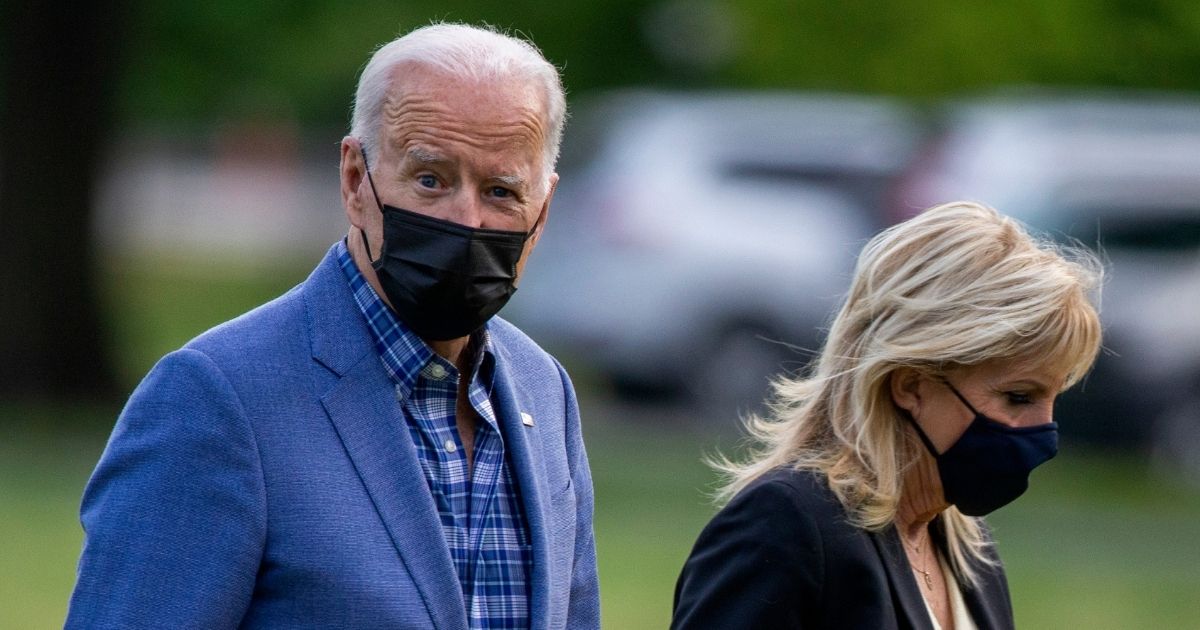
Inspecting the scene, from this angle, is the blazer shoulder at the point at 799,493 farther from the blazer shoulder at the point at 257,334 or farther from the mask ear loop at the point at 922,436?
the blazer shoulder at the point at 257,334

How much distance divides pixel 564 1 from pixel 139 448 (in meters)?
22.3

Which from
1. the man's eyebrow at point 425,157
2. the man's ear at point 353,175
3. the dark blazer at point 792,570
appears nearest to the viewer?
the man's eyebrow at point 425,157

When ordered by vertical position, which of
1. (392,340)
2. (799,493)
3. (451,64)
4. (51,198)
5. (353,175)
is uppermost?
(451,64)

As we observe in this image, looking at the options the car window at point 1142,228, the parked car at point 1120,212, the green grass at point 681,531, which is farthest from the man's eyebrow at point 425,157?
the car window at point 1142,228

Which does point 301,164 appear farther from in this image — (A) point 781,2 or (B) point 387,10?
(A) point 781,2

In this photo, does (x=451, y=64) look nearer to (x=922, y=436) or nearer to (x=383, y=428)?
(x=383, y=428)

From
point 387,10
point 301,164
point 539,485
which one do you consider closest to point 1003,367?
point 539,485

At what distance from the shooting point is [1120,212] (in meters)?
15.5

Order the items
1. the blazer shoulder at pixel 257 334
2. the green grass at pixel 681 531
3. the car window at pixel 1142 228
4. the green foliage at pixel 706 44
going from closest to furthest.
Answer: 1. the blazer shoulder at pixel 257 334
2. the green grass at pixel 681 531
3. the green foliage at pixel 706 44
4. the car window at pixel 1142 228

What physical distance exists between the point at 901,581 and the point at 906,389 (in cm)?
40

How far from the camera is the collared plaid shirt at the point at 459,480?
2984 millimetres

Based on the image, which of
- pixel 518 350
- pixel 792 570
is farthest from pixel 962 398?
pixel 518 350

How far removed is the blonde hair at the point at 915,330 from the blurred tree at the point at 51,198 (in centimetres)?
1270

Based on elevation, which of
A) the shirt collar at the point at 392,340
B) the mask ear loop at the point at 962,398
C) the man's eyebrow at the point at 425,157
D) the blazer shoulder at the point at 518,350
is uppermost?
the man's eyebrow at the point at 425,157
